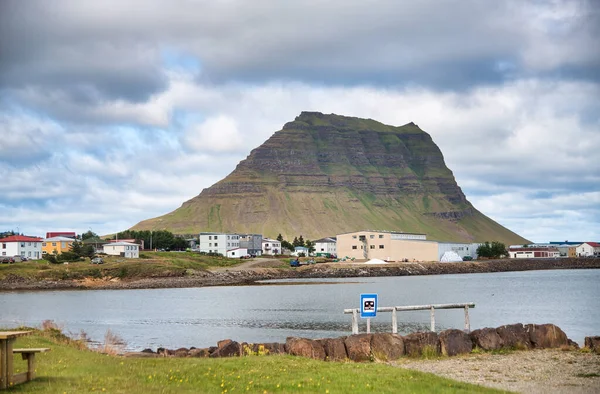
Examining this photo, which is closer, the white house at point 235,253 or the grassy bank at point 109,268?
the grassy bank at point 109,268

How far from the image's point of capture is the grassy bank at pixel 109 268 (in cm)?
11143

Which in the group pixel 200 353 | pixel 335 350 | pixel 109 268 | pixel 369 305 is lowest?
pixel 200 353

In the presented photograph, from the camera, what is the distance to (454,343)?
23.1m

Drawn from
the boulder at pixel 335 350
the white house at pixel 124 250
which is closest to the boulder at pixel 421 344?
the boulder at pixel 335 350

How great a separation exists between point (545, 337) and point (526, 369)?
16.4ft

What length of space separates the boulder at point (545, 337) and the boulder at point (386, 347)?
4.74m

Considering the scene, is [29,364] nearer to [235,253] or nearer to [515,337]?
[515,337]

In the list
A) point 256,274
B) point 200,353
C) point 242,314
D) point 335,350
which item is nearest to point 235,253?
point 256,274

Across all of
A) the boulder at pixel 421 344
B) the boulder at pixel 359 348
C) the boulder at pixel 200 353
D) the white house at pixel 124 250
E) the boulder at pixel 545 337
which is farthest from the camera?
the white house at pixel 124 250

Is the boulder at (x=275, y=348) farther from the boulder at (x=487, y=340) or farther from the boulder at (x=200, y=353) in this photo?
the boulder at (x=487, y=340)

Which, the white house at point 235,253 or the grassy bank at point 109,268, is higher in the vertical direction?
the white house at point 235,253

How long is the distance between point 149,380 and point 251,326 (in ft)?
112

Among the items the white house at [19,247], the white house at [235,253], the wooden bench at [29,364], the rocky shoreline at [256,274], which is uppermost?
the white house at [19,247]

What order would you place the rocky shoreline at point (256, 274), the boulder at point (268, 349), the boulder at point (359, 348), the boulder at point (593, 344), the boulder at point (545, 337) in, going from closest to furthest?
the boulder at point (593, 344), the boulder at point (359, 348), the boulder at point (268, 349), the boulder at point (545, 337), the rocky shoreline at point (256, 274)
